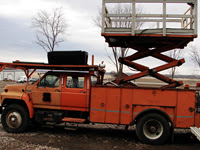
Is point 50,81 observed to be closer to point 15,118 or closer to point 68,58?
point 68,58

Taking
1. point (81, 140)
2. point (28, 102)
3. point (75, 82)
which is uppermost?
point (75, 82)

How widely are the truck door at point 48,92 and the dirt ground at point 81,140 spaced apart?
96 cm

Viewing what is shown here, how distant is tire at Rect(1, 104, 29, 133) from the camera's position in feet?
22.8

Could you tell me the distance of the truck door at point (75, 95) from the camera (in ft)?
22.1

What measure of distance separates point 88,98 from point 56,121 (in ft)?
4.20

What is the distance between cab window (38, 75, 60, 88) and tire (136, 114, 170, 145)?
9.91ft

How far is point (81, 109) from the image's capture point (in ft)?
22.3

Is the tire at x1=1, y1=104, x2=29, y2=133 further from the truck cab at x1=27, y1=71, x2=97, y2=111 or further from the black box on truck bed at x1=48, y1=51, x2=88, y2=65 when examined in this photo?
the black box on truck bed at x1=48, y1=51, x2=88, y2=65

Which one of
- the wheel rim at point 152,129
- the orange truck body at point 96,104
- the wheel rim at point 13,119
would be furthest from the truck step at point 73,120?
the wheel rim at point 152,129

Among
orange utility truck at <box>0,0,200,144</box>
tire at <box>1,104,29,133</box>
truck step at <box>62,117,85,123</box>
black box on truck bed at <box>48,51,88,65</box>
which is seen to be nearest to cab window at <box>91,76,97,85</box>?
orange utility truck at <box>0,0,200,144</box>

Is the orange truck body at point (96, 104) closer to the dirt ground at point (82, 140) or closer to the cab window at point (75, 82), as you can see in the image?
the cab window at point (75, 82)

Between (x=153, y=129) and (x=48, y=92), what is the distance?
3571 mm

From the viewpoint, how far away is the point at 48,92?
6.99 metres

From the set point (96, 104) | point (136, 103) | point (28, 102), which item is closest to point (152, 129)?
point (136, 103)
